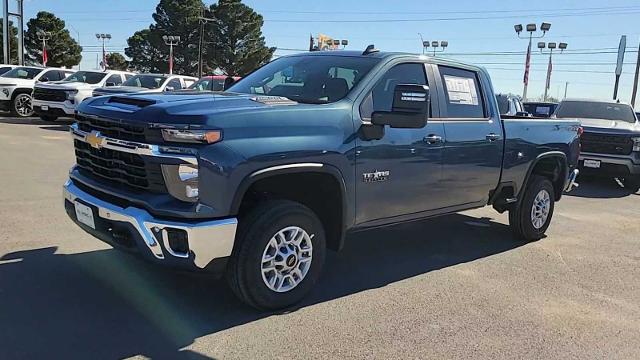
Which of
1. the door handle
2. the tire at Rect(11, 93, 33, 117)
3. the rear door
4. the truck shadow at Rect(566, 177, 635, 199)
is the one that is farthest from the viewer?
the tire at Rect(11, 93, 33, 117)

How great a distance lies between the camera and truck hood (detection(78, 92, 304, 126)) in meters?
3.81

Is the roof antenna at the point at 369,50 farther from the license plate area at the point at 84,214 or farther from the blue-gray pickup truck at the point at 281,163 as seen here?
the license plate area at the point at 84,214

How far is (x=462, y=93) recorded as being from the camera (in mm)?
5883

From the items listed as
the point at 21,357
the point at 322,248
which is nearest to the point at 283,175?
the point at 322,248

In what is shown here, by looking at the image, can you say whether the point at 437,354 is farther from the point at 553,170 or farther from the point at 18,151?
the point at 18,151

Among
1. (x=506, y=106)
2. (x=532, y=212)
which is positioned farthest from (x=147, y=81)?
(x=532, y=212)

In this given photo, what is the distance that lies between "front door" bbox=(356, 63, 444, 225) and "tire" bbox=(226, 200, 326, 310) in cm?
52

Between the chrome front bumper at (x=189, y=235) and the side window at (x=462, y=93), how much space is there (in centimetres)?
273

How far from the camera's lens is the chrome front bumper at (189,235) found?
3730 mm

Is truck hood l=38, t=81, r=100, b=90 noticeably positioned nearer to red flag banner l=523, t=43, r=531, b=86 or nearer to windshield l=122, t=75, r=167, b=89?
windshield l=122, t=75, r=167, b=89

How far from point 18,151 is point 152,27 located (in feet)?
220

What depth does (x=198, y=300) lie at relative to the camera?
4.53 meters

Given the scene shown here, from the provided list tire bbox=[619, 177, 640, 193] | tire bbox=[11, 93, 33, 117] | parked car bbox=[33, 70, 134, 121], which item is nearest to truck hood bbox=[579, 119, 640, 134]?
tire bbox=[619, 177, 640, 193]

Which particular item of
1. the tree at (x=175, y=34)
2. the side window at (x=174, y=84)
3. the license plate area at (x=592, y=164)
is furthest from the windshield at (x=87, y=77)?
the tree at (x=175, y=34)
